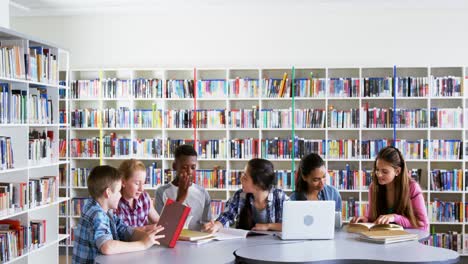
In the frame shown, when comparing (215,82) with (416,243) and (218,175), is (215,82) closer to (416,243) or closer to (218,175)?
(218,175)

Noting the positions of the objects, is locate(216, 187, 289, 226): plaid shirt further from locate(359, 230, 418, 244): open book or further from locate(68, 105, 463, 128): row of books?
locate(68, 105, 463, 128): row of books

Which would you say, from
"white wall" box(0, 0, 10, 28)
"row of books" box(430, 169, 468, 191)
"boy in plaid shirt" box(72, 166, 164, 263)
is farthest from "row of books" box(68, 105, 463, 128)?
"boy in plaid shirt" box(72, 166, 164, 263)

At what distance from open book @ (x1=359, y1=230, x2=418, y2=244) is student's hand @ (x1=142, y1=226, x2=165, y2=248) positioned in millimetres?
1200

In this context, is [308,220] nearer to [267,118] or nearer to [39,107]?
[39,107]

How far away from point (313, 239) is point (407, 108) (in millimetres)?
4112

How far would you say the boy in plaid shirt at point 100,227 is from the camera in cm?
338

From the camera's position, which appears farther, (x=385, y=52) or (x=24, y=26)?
(x=24, y=26)

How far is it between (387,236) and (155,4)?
15.5 feet

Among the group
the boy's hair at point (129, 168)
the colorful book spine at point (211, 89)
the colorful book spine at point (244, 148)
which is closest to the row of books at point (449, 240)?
the colorful book spine at point (244, 148)

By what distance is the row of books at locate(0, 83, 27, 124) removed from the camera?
4.94m

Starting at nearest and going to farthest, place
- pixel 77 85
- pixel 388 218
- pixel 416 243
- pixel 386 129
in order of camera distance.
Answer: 1. pixel 416 243
2. pixel 388 218
3. pixel 386 129
4. pixel 77 85

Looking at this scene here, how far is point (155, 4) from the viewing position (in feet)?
24.9

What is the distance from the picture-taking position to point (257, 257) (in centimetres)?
339

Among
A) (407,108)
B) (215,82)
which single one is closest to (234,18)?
(215,82)
